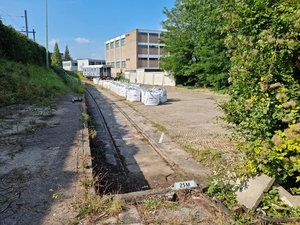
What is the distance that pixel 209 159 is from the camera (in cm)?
453

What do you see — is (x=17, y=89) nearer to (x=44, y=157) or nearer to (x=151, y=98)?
(x=151, y=98)

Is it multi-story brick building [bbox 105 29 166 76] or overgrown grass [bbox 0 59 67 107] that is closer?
overgrown grass [bbox 0 59 67 107]

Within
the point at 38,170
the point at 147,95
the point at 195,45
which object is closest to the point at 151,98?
the point at 147,95

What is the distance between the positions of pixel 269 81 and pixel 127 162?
10.7 feet

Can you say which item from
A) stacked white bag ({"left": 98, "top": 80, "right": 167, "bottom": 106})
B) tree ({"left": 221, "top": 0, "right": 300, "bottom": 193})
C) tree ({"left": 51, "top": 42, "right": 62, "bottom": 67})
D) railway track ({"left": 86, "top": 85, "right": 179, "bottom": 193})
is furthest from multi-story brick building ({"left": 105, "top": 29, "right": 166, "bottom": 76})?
tree ({"left": 221, "top": 0, "right": 300, "bottom": 193})

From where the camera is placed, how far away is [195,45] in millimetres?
22047

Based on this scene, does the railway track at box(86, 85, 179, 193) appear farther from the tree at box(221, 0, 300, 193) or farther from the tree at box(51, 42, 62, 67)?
the tree at box(51, 42, 62, 67)

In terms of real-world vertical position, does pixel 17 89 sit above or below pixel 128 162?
above

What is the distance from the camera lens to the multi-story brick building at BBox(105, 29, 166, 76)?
160 ft

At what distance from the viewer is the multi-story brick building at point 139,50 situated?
160ft

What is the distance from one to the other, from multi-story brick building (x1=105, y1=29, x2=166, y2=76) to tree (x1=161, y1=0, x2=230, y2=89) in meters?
23.7

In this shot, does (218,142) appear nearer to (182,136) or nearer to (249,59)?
(182,136)

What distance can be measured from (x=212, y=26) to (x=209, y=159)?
1592 centimetres

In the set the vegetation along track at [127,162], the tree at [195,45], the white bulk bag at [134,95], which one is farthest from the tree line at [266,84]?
the tree at [195,45]
